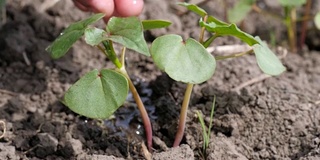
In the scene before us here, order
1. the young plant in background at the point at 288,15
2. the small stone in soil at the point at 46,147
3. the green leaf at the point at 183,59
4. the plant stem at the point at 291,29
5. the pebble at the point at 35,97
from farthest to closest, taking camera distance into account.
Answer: the plant stem at the point at 291,29 → the young plant in background at the point at 288,15 → the pebble at the point at 35,97 → the small stone in soil at the point at 46,147 → the green leaf at the point at 183,59

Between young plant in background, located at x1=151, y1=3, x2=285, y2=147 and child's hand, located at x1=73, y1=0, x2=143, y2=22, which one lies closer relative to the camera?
young plant in background, located at x1=151, y1=3, x2=285, y2=147

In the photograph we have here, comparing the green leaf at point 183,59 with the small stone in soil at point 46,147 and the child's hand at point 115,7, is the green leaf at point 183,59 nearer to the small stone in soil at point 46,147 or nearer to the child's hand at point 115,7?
the child's hand at point 115,7

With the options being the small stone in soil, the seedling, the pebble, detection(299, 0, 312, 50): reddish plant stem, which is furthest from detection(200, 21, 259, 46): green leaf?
detection(299, 0, 312, 50): reddish plant stem

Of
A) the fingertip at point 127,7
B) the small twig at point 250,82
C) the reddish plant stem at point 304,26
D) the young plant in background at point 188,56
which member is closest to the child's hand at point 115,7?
the fingertip at point 127,7

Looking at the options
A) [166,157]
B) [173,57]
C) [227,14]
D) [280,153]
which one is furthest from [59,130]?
[227,14]

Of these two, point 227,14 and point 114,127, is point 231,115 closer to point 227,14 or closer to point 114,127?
point 114,127

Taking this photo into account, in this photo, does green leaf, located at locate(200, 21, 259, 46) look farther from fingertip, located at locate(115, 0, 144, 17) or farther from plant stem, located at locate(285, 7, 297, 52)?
plant stem, located at locate(285, 7, 297, 52)
